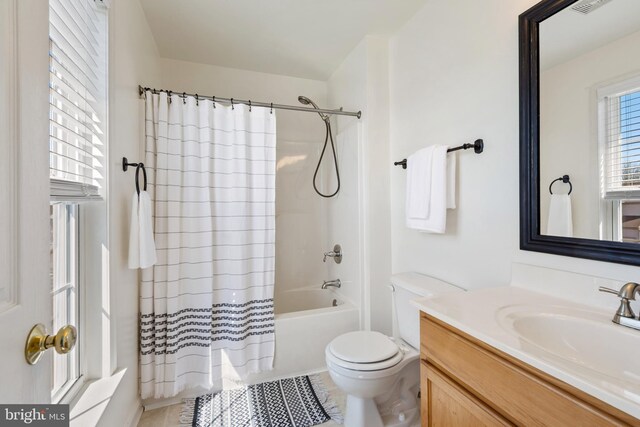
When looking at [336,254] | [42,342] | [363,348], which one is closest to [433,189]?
[363,348]

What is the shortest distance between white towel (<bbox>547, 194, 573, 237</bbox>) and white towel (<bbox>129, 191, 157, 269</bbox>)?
1799 mm

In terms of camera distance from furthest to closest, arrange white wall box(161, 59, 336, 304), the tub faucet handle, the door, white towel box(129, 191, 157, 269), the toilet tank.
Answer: white wall box(161, 59, 336, 304)
the tub faucet handle
the toilet tank
white towel box(129, 191, 157, 269)
the door

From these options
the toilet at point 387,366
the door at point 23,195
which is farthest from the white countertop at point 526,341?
the door at point 23,195

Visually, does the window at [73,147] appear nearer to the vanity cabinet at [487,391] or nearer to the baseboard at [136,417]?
the baseboard at [136,417]

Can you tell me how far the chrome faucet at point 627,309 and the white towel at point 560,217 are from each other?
28cm

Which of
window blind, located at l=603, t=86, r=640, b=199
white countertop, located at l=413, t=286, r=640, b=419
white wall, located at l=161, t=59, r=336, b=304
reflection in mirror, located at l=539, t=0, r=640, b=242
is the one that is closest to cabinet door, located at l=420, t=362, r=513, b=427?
white countertop, located at l=413, t=286, r=640, b=419

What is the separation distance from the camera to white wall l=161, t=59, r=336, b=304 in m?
2.71

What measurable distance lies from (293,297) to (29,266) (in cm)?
234

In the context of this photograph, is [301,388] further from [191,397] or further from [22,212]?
[22,212]

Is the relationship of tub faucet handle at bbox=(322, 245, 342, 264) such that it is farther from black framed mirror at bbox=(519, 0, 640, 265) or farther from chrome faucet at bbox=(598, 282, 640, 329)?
chrome faucet at bbox=(598, 282, 640, 329)

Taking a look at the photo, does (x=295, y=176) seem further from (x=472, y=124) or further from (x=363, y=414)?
(x=363, y=414)

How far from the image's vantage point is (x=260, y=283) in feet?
6.55

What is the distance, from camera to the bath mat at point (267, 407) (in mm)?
1646

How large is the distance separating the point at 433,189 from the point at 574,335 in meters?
0.88
